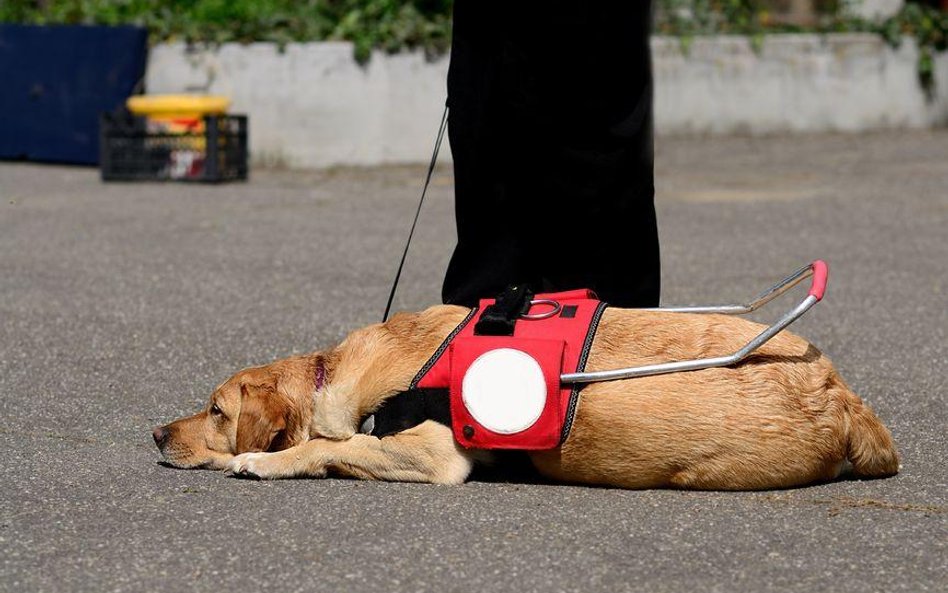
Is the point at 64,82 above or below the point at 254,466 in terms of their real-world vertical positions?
above

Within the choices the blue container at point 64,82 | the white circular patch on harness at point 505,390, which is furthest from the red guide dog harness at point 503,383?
the blue container at point 64,82

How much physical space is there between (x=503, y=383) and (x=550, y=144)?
1411 mm

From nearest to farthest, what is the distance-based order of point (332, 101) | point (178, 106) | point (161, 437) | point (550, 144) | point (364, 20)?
point (161, 437)
point (550, 144)
point (178, 106)
point (332, 101)
point (364, 20)

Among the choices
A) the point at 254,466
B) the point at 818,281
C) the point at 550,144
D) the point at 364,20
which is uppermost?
the point at 364,20

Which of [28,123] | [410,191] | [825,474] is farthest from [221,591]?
[28,123]

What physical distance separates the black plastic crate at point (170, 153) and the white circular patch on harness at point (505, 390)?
8.96 metres

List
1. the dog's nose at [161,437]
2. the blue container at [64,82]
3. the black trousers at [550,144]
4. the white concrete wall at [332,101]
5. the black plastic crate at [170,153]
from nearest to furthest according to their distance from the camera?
the dog's nose at [161,437], the black trousers at [550,144], the black plastic crate at [170,153], the white concrete wall at [332,101], the blue container at [64,82]

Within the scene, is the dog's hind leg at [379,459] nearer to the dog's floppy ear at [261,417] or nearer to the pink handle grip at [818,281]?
the dog's floppy ear at [261,417]

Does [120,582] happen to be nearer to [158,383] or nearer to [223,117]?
[158,383]

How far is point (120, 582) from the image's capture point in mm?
3539

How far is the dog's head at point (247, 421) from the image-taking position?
14.5ft

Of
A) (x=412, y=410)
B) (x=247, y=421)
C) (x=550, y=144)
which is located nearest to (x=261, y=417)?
(x=247, y=421)

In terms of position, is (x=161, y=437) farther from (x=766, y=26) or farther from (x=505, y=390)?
(x=766, y=26)

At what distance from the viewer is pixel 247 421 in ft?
14.5
